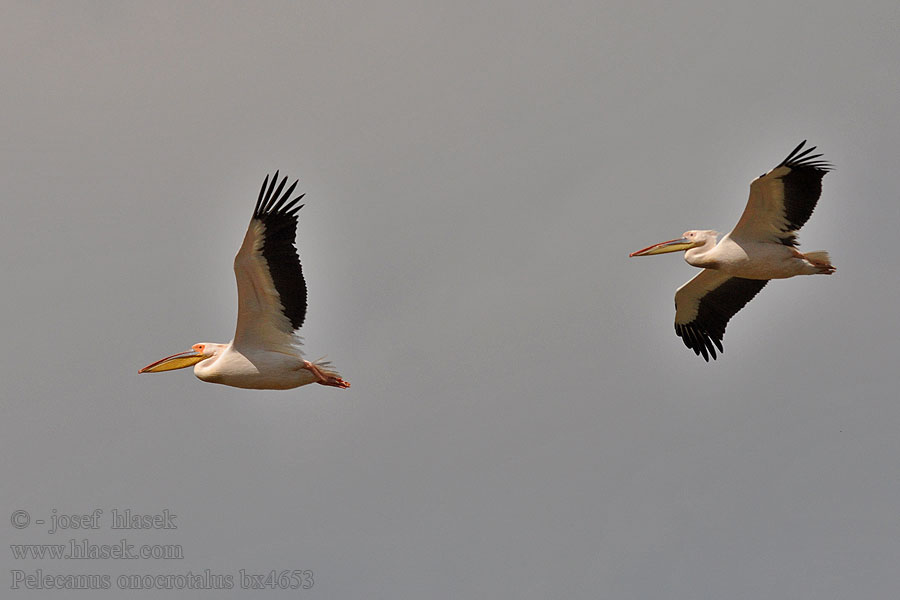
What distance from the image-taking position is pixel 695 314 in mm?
18531

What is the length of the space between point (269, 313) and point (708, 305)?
236 inches

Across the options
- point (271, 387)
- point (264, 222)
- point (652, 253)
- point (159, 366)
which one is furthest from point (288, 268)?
point (652, 253)

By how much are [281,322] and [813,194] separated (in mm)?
6020

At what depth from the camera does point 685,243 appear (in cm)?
1736

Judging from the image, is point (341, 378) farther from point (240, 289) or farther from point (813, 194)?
point (813, 194)

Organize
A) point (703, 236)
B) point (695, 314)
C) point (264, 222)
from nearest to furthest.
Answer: point (264, 222)
point (703, 236)
point (695, 314)

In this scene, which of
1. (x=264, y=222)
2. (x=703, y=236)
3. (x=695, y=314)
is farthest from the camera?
(x=695, y=314)

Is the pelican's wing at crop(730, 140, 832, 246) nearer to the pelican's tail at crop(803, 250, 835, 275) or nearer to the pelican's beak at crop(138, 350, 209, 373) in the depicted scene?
the pelican's tail at crop(803, 250, 835, 275)

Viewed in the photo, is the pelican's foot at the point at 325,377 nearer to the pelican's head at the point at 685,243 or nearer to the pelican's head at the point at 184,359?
the pelican's head at the point at 184,359

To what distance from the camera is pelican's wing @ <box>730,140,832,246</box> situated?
51.3 feet

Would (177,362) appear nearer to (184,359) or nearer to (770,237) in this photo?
(184,359)

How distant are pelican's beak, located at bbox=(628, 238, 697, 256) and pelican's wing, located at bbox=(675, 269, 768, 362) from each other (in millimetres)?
660

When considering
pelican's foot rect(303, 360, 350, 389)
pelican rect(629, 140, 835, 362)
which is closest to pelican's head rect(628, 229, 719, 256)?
pelican rect(629, 140, 835, 362)

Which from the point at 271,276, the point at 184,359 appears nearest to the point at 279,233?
the point at 271,276
